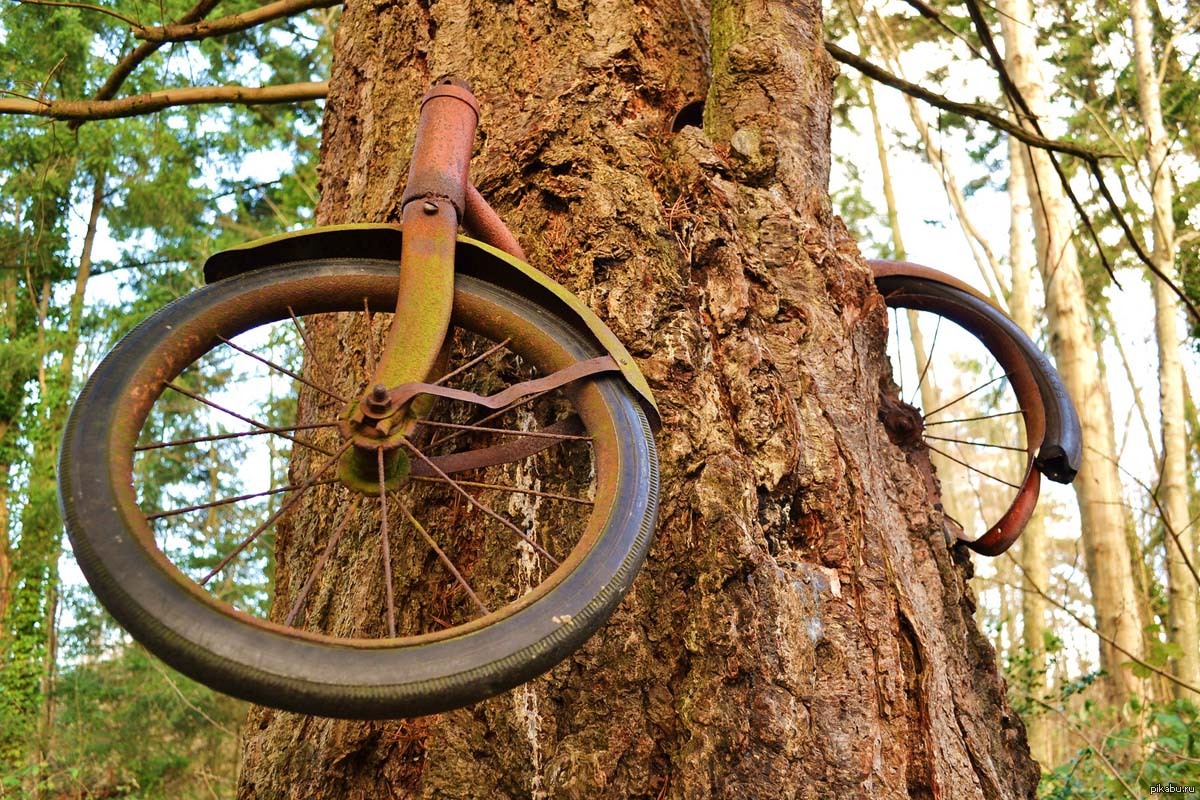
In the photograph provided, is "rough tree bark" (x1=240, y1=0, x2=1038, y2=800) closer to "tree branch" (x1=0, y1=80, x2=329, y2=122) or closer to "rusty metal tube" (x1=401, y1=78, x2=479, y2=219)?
"rusty metal tube" (x1=401, y1=78, x2=479, y2=219)

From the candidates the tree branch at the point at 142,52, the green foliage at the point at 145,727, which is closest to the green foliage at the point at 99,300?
the green foliage at the point at 145,727

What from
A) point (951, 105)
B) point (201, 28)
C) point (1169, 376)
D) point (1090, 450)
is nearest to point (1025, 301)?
point (1169, 376)

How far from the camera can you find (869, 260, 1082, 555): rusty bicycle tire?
3.02m

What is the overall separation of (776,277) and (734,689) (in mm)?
1082

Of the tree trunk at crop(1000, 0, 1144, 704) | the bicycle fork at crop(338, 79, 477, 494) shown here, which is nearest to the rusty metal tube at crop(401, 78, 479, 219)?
the bicycle fork at crop(338, 79, 477, 494)

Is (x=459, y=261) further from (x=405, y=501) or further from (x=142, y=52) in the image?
(x=142, y=52)

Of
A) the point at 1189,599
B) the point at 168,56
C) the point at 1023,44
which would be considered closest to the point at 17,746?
the point at 168,56

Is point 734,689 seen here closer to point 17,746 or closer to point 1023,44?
point 1023,44

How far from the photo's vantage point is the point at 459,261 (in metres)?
1.92

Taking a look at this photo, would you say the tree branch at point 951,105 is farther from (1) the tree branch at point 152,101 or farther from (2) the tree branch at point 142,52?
(2) the tree branch at point 142,52

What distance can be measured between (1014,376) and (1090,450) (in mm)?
6282

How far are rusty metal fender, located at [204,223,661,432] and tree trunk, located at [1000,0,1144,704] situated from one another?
24.1 ft

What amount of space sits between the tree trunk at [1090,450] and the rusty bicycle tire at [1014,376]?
5524 mm

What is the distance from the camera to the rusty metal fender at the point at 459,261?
177 centimetres
